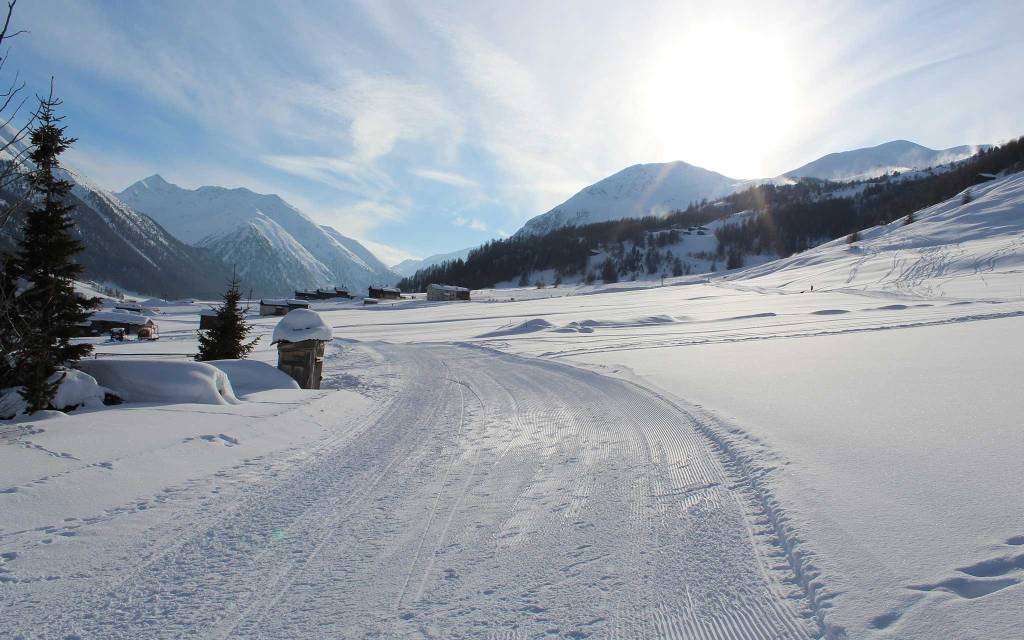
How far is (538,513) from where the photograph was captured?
14.8 ft

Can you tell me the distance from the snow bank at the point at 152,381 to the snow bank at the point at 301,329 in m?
→ 3.68

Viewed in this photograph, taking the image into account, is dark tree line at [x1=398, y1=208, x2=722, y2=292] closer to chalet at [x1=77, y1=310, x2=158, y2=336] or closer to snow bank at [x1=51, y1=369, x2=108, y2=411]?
chalet at [x1=77, y1=310, x2=158, y2=336]

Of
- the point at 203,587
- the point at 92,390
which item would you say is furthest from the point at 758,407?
the point at 92,390

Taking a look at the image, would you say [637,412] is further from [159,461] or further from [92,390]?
[92,390]

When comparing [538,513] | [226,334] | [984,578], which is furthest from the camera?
[226,334]

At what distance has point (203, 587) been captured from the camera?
3285mm

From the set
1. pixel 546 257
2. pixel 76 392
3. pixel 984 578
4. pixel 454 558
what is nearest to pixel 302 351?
pixel 76 392

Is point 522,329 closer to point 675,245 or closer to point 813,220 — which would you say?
point 675,245

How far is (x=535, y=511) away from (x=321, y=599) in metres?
1.97

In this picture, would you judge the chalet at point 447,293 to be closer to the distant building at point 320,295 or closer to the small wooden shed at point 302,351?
the distant building at point 320,295

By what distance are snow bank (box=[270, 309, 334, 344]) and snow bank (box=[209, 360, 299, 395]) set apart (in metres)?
0.95

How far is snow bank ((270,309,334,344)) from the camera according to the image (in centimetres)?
1217

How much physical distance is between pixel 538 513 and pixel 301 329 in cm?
964

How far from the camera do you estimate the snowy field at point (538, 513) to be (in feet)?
9.82
